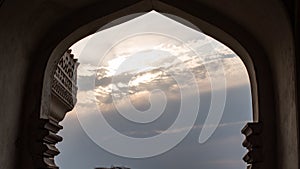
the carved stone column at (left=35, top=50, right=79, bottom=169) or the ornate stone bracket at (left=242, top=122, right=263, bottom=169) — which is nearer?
the ornate stone bracket at (left=242, top=122, right=263, bottom=169)

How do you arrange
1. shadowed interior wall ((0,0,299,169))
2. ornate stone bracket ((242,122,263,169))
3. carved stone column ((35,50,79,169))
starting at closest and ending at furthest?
1. shadowed interior wall ((0,0,299,169))
2. ornate stone bracket ((242,122,263,169))
3. carved stone column ((35,50,79,169))

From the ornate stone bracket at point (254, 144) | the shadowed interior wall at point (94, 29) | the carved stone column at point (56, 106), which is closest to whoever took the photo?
the shadowed interior wall at point (94, 29)

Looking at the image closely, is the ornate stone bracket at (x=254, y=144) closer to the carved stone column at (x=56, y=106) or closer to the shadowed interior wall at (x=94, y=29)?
the shadowed interior wall at (x=94, y=29)

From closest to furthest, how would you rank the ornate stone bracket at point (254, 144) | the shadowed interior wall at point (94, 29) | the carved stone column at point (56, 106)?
the shadowed interior wall at point (94, 29)
the ornate stone bracket at point (254, 144)
the carved stone column at point (56, 106)

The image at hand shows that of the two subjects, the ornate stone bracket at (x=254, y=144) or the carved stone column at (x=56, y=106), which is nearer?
the ornate stone bracket at (x=254, y=144)

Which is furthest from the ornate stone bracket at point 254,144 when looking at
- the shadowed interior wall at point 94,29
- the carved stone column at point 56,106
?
the carved stone column at point 56,106

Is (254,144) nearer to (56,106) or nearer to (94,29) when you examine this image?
(94,29)

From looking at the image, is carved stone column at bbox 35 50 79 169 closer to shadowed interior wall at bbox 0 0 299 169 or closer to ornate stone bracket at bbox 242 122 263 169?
shadowed interior wall at bbox 0 0 299 169

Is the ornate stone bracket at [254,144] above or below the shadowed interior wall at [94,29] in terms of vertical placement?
below

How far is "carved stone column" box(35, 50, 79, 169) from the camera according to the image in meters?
3.87

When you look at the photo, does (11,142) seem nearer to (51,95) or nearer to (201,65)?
(51,95)

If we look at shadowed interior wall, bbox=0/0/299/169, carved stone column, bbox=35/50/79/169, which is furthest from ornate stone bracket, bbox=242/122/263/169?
carved stone column, bbox=35/50/79/169

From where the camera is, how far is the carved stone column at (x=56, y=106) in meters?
3.87

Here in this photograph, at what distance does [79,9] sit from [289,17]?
1778mm
